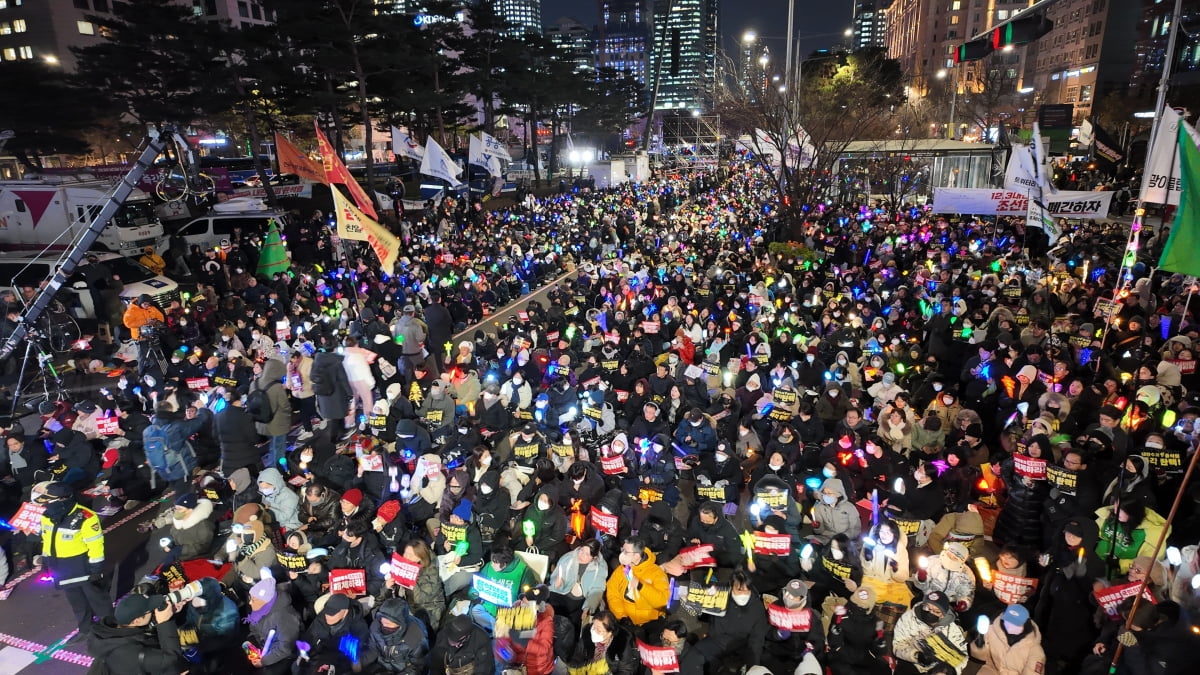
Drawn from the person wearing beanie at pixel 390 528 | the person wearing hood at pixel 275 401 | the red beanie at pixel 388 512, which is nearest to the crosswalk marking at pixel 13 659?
the person wearing hood at pixel 275 401

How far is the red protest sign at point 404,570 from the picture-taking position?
5.64 meters

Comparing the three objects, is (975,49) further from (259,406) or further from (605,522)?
(259,406)

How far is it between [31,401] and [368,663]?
10792 millimetres

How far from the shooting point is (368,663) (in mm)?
5285

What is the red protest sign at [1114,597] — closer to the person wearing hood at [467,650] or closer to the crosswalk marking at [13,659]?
the person wearing hood at [467,650]

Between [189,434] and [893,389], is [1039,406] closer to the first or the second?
[893,389]

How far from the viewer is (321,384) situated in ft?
31.0

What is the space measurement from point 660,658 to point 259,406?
6273 mm

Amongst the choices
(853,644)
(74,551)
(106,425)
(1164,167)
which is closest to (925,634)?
(853,644)

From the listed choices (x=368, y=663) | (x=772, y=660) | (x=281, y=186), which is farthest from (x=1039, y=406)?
(x=281, y=186)

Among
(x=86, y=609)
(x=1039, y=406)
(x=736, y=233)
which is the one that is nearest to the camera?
(x=86, y=609)

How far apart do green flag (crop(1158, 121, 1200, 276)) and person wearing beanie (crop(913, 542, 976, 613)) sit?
352 cm

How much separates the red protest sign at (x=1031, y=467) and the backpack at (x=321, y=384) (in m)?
8.26

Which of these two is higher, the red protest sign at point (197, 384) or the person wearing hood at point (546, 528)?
the red protest sign at point (197, 384)
